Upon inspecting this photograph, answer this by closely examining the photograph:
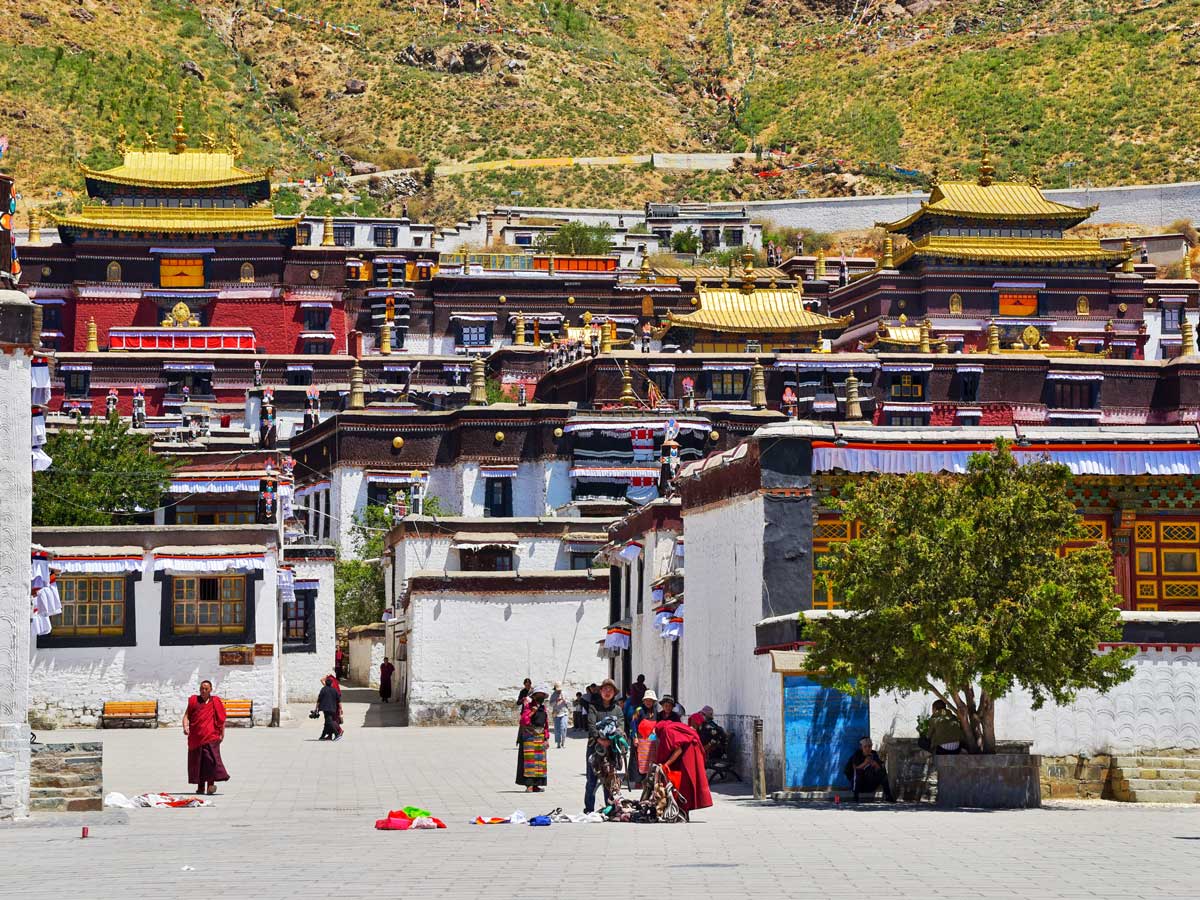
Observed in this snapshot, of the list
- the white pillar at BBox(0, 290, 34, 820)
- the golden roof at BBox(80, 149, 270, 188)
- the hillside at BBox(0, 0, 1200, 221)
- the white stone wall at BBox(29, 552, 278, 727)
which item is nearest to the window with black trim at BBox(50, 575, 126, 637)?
the white stone wall at BBox(29, 552, 278, 727)

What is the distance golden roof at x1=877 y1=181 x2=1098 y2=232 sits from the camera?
79125 mm

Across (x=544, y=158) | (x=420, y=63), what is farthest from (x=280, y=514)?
(x=420, y=63)

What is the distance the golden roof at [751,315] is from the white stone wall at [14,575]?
50.1 metres

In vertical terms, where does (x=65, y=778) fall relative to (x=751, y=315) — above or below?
below

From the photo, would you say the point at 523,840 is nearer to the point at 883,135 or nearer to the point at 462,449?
the point at 462,449

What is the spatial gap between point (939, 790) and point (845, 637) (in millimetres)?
1865

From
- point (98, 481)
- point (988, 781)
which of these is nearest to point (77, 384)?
point (98, 481)

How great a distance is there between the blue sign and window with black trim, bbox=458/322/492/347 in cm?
5451

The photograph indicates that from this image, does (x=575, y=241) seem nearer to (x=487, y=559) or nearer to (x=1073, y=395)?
(x=1073, y=395)

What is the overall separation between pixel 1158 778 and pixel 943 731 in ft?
8.44

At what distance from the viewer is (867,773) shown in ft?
77.7

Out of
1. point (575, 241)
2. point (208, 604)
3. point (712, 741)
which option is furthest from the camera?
point (575, 241)

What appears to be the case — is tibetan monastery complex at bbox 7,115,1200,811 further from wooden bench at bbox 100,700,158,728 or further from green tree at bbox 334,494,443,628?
green tree at bbox 334,494,443,628

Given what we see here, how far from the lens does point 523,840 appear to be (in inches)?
733
